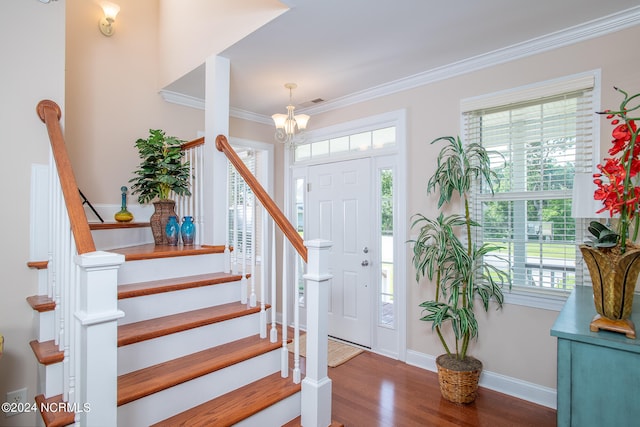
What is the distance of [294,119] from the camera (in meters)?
3.32

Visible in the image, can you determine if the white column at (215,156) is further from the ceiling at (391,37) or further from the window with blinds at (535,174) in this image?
the window with blinds at (535,174)

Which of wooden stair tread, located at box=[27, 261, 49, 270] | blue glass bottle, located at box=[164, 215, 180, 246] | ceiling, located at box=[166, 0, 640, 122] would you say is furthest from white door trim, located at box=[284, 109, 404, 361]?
wooden stair tread, located at box=[27, 261, 49, 270]

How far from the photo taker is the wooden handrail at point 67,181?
1386 mm

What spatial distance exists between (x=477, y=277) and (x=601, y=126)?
1358mm

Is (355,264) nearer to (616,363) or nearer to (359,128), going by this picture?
(359,128)

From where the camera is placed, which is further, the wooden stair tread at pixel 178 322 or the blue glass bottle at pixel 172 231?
the blue glass bottle at pixel 172 231

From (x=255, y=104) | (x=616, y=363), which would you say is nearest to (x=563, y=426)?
(x=616, y=363)

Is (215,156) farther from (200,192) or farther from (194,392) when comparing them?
(194,392)

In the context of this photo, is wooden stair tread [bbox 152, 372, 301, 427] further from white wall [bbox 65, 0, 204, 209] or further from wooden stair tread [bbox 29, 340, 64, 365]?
white wall [bbox 65, 0, 204, 209]

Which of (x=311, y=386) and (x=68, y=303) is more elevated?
(x=68, y=303)

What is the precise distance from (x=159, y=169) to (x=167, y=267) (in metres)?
0.92

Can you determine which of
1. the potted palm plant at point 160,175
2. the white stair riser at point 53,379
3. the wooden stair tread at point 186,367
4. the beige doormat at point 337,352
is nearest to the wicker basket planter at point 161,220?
the potted palm plant at point 160,175

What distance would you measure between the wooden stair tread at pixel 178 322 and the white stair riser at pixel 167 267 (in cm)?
32

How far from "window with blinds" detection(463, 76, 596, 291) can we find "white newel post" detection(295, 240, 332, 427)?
161cm
